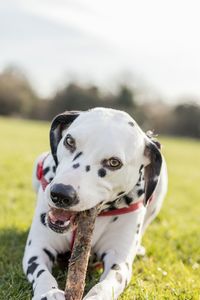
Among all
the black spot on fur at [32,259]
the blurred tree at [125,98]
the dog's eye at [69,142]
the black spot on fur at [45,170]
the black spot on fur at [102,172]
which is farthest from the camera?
the blurred tree at [125,98]

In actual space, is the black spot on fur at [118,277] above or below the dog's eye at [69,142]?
below

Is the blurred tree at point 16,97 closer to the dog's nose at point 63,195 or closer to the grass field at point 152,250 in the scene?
the grass field at point 152,250

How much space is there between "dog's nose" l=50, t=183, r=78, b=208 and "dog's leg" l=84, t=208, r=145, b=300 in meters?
0.72

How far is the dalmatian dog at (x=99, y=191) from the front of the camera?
10.8ft

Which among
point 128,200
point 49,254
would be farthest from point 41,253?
point 128,200

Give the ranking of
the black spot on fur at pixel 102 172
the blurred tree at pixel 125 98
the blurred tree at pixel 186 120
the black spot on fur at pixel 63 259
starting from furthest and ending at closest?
1. the blurred tree at pixel 125 98
2. the blurred tree at pixel 186 120
3. the black spot on fur at pixel 63 259
4. the black spot on fur at pixel 102 172

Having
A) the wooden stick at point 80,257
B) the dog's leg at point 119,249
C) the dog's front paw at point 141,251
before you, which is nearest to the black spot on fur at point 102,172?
the wooden stick at point 80,257

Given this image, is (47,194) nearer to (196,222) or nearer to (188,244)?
(188,244)

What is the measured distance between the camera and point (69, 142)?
3521mm

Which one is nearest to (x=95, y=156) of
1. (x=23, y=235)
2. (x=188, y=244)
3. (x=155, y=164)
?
(x=155, y=164)

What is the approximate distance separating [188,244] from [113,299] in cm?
274

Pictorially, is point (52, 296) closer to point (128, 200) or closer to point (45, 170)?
point (128, 200)

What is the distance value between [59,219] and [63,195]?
0.90 feet

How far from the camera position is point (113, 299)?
3.45m
